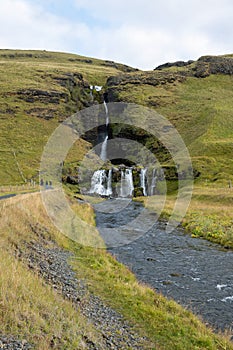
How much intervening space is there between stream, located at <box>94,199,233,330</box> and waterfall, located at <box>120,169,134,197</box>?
120 feet

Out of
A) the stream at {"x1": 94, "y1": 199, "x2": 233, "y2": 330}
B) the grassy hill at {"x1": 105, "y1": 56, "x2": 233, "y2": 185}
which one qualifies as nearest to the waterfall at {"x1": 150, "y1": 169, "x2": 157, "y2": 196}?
the grassy hill at {"x1": 105, "y1": 56, "x2": 233, "y2": 185}

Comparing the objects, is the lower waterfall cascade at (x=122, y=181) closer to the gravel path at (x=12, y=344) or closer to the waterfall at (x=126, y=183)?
the waterfall at (x=126, y=183)

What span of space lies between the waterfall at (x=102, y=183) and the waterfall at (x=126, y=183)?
318 cm

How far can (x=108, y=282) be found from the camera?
1548cm

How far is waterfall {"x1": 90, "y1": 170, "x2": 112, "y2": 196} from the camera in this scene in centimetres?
7494

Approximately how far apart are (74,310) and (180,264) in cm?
1196

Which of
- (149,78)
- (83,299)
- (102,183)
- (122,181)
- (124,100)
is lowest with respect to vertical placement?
(83,299)

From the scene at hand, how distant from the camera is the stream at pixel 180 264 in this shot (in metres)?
14.5

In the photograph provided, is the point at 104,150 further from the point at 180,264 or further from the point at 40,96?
the point at 180,264

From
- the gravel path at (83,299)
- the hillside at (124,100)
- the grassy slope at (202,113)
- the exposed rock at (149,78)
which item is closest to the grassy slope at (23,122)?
the hillside at (124,100)

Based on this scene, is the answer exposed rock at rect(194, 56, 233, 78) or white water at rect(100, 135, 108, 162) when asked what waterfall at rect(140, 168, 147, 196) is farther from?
exposed rock at rect(194, 56, 233, 78)

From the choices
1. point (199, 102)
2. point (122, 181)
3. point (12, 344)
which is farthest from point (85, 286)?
point (199, 102)

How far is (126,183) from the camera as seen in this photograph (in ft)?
247

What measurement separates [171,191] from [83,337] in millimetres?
58204
